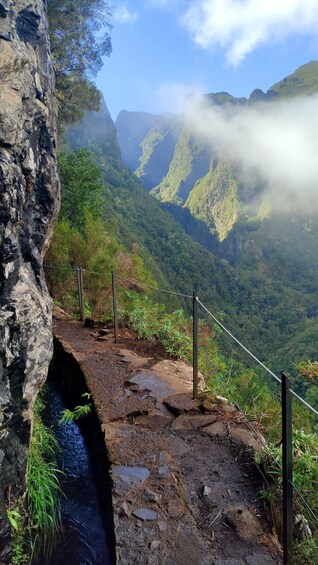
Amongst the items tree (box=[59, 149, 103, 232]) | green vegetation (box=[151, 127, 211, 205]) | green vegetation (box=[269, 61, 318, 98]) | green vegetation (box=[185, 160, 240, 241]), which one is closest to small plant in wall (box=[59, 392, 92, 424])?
tree (box=[59, 149, 103, 232])

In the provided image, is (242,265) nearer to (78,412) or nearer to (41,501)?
(78,412)

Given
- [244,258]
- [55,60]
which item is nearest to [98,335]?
[55,60]

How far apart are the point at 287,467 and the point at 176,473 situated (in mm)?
1370

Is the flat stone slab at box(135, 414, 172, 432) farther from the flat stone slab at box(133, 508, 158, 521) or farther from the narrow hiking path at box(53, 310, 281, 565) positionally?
the flat stone slab at box(133, 508, 158, 521)

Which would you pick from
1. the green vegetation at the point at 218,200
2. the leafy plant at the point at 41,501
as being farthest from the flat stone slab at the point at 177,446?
the green vegetation at the point at 218,200

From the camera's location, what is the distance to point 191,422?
4.08 m

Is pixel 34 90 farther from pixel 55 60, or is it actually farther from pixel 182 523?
pixel 55 60

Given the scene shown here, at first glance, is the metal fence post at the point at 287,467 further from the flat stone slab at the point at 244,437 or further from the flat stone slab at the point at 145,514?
the flat stone slab at the point at 244,437

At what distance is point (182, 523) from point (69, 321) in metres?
5.82

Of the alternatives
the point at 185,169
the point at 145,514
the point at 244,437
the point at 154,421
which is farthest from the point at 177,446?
the point at 185,169

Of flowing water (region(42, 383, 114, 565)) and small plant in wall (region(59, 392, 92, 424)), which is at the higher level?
small plant in wall (region(59, 392, 92, 424))

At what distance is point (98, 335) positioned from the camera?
7.28 m

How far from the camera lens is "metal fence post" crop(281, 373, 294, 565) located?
2137mm

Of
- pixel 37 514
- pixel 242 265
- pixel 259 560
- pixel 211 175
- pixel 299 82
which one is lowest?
pixel 242 265
